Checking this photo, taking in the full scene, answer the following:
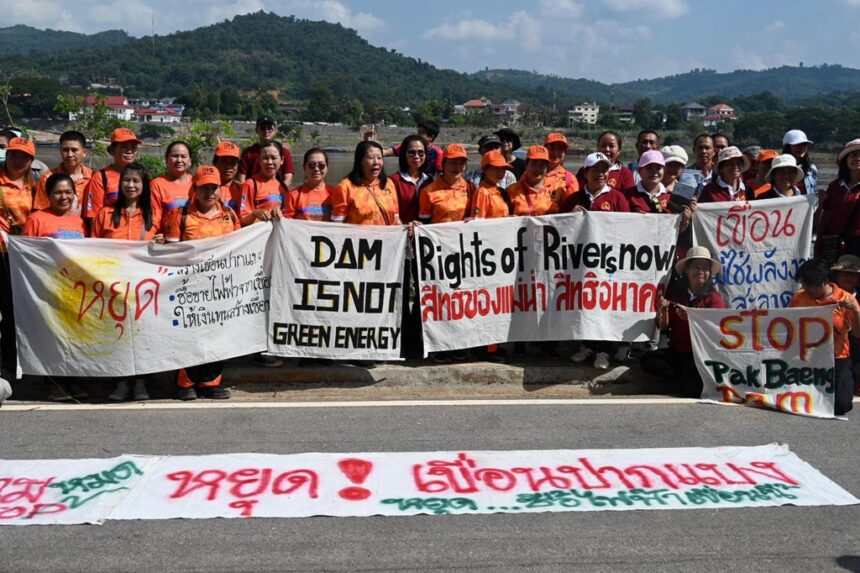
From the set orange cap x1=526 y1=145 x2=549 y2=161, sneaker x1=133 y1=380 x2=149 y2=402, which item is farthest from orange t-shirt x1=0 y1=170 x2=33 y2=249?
orange cap x1=526 y1=145 x2=549 y2=161

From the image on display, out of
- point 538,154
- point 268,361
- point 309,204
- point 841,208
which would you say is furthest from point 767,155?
point 268,361

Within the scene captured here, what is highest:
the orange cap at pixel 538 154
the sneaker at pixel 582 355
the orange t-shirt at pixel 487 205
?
the orange cap at pixel 538 154

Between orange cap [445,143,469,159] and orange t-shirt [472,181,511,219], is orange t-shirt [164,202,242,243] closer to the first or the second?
orange cap [445,143,469,159]

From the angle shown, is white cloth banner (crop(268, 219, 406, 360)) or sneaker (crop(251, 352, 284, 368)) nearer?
white cloth banner (crop(268, 219, 406, 360))

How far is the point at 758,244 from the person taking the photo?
788cm

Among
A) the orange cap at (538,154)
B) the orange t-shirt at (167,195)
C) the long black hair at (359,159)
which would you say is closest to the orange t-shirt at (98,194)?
the orange t-shirt at (167,195)

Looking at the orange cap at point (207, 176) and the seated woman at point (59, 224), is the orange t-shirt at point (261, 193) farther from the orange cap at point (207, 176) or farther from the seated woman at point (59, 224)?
the seated woman at point (59, 224)

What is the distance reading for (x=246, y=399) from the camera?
703 cm

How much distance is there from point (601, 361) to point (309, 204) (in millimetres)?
2769

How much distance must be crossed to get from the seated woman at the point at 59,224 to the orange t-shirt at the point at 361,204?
2.03m

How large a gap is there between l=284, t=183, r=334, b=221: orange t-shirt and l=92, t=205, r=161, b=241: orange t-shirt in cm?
113

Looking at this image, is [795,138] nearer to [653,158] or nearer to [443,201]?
[653,158]

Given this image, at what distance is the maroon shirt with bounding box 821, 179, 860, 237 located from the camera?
7863 mm

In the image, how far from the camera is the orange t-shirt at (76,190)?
276 inches
